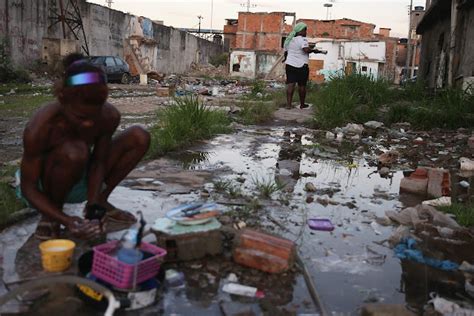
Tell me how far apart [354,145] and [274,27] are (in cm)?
4146

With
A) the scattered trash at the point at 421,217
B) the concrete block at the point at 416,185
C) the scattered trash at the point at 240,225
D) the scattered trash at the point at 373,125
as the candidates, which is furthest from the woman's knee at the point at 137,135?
the scattered trash at the point at 373,125

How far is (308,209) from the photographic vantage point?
3172mm

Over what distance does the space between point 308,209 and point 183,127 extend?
2.53 m

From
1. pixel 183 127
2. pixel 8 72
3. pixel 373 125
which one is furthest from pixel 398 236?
pixel 8 72

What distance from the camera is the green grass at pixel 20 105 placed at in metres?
7.99

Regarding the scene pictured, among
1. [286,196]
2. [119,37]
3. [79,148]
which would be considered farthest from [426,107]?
[119,37]

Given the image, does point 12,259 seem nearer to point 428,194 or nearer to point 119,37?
point 428,194

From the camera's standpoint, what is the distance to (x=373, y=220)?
9.88 ft

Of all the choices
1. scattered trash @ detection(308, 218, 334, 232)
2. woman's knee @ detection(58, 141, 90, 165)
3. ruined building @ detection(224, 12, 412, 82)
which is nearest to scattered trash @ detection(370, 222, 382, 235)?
scattered trash @ detection(308, 218, 334, 232)

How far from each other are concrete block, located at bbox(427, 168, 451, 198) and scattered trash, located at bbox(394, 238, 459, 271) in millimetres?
1200

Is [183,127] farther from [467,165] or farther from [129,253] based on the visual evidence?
[129,253]

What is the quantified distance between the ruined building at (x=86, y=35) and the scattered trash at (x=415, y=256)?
16.7m

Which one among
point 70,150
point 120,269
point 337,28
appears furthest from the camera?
point 337,28

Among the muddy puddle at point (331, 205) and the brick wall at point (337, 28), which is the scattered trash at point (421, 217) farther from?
the brick wall at point (337, 28)
